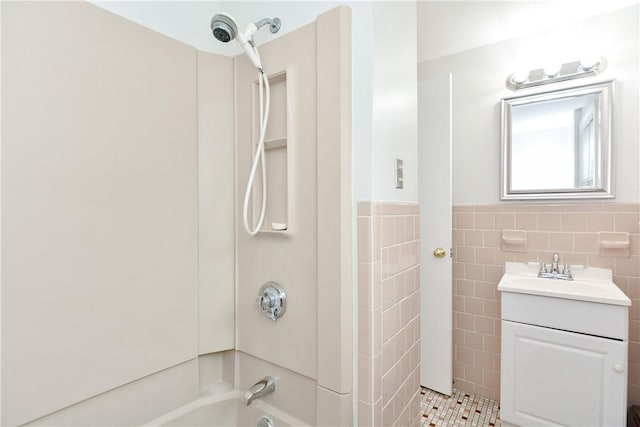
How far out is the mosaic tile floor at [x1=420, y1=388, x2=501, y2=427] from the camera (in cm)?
174

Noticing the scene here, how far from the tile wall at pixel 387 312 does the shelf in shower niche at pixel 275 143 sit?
15.2 inches

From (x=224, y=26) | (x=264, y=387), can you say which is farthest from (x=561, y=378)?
(x=224, y=26)

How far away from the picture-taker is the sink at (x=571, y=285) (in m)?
1.39

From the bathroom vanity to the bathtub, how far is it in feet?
3.90

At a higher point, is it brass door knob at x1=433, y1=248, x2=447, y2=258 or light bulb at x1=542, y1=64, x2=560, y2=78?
light bulb at x1=542, y1=64, x2=560, y2=78

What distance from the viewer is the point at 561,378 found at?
146cm

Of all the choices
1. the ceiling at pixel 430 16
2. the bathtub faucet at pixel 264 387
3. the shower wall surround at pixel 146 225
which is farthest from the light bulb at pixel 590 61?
the bathtub faucet at pixel 264 387

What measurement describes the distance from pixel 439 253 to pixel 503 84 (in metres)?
1.17

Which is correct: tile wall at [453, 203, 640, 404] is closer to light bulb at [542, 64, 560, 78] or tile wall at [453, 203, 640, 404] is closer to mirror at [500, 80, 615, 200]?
mirror at [500, 80, 615, 200]

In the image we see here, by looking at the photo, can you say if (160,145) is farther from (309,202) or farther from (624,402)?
(624,402)

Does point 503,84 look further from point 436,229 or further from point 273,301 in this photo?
point 273,301

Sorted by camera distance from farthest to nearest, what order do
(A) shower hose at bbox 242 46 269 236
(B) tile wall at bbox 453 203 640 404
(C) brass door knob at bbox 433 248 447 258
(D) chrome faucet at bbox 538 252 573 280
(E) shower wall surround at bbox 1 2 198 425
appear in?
(C) brass door knob at bbox 433 248 447 258, (D) chrome faucet at bbox 538 252 573 280, (B) tile wall at bbox 453 203 640 404, (A) shower hose at bbox 242 46 269 236, (E) shower wall surround at bbox 1 2 198 425

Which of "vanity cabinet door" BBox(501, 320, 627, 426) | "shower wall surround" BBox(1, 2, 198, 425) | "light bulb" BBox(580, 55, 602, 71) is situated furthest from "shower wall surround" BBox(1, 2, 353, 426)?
"light bulb" BBox(580, 55, 602, 71)

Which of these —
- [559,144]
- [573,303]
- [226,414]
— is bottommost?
[226,414]
